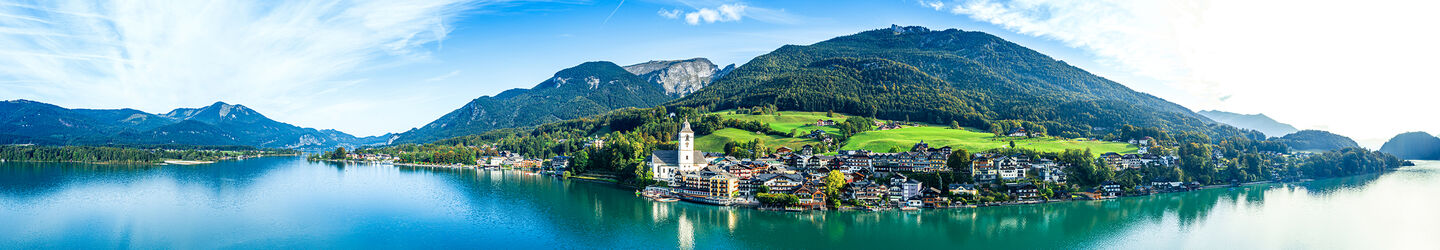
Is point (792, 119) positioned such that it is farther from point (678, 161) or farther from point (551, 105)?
point (551, 105)

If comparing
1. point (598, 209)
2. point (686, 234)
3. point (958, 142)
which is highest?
point (958, 142)

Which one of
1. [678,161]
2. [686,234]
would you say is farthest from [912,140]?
[686,234]

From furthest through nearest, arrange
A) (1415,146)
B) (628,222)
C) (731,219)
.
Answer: (1415,146) → (731,219) → (628,222)

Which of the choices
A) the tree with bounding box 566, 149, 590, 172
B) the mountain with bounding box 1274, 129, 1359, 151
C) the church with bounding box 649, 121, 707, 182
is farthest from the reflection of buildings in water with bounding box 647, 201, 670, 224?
the mountain with bounding box 1274, 129, 1359, 151

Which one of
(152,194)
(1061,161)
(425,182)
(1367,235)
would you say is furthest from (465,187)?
(1367,235)

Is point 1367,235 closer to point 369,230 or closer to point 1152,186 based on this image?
point 1152,186

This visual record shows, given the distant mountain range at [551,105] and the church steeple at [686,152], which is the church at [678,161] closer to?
the church steeple at [686,152]
